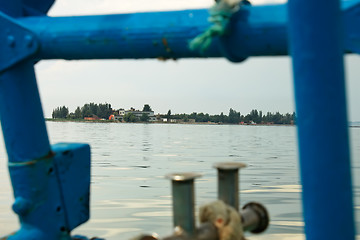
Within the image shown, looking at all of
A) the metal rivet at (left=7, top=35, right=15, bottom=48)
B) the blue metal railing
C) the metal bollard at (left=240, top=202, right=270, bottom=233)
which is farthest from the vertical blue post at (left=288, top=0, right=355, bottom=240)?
the metal rivet at (left=7, top=35, right=15, bottom=48)

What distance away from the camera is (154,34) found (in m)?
2.16

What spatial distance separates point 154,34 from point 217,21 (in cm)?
39

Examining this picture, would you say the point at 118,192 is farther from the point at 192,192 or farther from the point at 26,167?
the point at 192,192

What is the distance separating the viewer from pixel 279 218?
26.4 ft

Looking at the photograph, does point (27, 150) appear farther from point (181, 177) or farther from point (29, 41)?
point (181, 177)

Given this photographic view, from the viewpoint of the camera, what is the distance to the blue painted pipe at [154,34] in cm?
191

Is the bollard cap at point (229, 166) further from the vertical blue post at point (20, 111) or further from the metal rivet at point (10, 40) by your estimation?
the metal rivet at point (10, 40)

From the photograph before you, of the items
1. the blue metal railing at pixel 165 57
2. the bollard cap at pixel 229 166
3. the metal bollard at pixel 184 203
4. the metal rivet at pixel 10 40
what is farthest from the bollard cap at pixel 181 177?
the metal rivet at pixel 10 40

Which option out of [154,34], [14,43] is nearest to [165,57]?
[154,34]

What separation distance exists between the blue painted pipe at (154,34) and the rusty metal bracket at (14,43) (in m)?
0.05

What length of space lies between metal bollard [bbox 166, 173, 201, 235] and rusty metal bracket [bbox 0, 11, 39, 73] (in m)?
1.17

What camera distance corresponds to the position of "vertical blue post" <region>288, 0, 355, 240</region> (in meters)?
1.38

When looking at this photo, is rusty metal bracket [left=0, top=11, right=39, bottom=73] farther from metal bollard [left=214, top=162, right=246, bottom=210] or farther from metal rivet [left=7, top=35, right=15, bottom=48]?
metal bollard [left=214, top=162, right=246, bottom=210]

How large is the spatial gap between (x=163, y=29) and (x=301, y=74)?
36.5 inches
